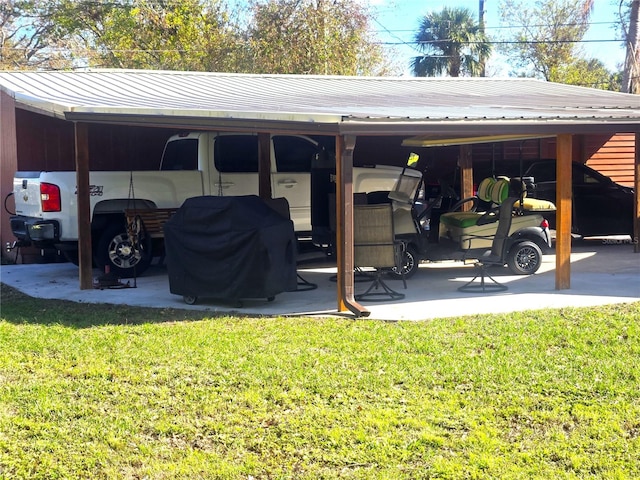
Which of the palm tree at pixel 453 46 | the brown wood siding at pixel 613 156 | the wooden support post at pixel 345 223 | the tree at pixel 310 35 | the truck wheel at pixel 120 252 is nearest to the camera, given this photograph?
the wooden support post at pixel 345 223

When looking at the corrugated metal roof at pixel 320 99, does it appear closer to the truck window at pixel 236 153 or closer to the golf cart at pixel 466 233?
the truck window at pixel 236 153

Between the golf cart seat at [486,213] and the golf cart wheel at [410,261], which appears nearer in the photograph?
the golf cart wheel at [410,261]

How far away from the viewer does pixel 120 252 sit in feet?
37.2

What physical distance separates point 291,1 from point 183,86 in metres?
13.8

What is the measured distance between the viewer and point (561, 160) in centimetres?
979

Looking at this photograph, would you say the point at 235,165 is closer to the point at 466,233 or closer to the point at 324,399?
the point at 466,233

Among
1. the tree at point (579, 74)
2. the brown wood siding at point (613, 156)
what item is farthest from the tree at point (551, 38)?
the brown wood siding at point (613, 156)

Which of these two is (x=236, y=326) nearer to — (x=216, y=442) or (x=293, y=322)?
(x=293, y=322)

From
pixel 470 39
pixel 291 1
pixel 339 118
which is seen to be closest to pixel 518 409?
pixel 339 118

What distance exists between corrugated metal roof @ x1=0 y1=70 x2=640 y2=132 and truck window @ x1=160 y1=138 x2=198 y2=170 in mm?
908

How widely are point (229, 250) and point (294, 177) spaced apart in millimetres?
4126

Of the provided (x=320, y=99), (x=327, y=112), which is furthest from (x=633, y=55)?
(x=327, y=112)

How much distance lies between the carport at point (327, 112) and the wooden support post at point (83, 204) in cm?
1

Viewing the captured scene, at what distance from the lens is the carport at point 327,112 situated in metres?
8.58
